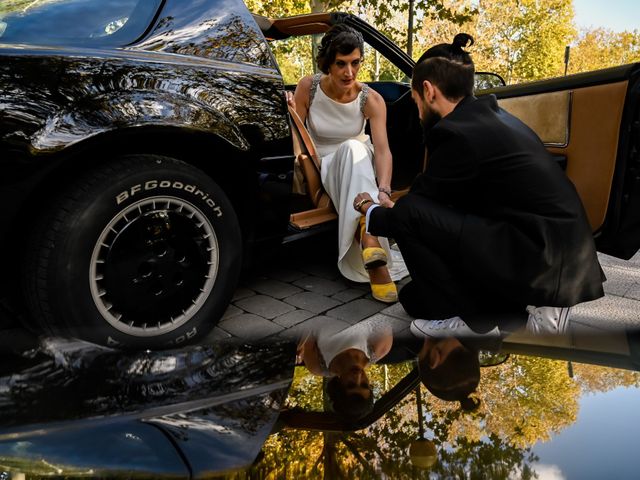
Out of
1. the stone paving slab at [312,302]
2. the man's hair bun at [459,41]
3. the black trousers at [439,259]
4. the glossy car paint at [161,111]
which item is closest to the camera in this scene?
the glossy car paint at [161,111]

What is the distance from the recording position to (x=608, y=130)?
8.56 ft

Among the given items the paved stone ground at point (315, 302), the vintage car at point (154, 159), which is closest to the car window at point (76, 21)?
the vintage car at point (154, 159)

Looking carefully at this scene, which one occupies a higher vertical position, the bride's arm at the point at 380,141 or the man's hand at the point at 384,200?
the bride's arm at the point at 380,141

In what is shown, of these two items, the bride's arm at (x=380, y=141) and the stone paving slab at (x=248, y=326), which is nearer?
the stone paving slab at (x=248, y=326)

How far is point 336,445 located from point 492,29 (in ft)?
117

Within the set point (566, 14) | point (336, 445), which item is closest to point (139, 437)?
point (336, 445)

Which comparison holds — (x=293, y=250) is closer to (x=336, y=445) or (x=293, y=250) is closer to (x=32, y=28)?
(x=32, y=28)

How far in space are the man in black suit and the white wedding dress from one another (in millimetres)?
701

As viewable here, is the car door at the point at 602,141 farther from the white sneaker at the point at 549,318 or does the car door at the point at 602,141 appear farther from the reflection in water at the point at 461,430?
the reflection in water at the point at 461,430

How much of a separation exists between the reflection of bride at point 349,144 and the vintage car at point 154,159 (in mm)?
535

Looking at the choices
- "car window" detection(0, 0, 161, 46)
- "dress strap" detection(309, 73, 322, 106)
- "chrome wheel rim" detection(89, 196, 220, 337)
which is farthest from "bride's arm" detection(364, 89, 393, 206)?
"car window" detection(0, 0, 161, 46)

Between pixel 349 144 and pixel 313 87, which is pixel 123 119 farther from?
pixel 313 87

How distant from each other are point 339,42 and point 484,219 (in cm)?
167

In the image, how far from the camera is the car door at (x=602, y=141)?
254 cm
